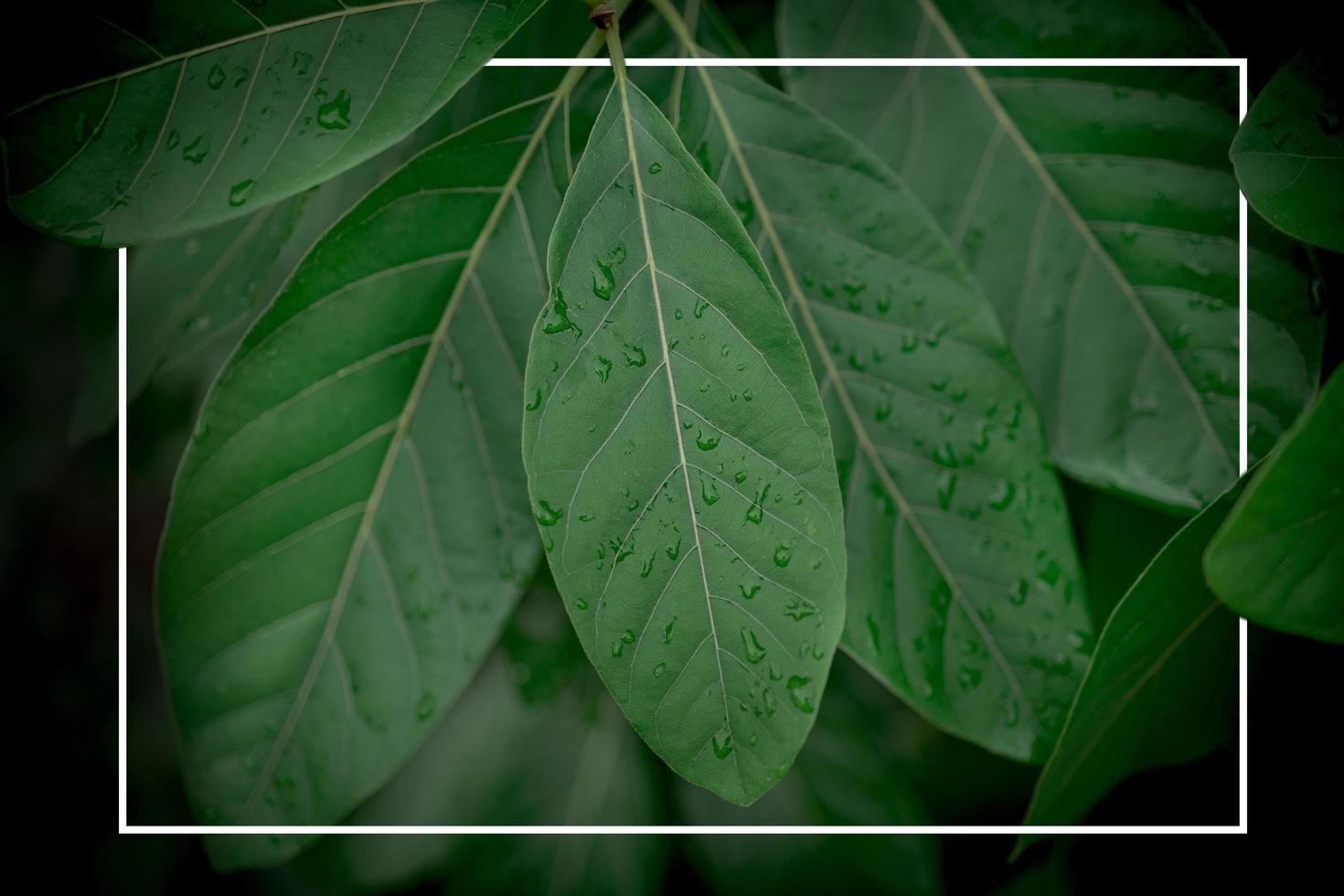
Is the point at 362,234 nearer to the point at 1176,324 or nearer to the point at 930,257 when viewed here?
the point at 930,257

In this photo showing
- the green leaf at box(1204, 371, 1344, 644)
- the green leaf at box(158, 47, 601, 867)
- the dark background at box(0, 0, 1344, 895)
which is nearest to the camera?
the green leaf at box(1204, 371, 1344, 644)

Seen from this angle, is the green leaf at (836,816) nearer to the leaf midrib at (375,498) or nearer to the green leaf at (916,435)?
the green leaf at (916,435)

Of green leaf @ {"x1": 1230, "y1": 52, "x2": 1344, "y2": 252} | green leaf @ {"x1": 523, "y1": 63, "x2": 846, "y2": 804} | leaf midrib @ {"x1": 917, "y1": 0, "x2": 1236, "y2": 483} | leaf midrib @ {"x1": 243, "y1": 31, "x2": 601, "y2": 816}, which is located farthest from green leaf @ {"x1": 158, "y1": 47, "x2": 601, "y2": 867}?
green leaf @ {"x1": 1230, "y1": 52, "x2": 1344, "y2": 252}

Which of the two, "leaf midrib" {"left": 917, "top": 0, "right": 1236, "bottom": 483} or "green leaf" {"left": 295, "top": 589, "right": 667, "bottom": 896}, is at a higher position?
"leaf midrib" {"left": 917, "top": 0, "right": 1236, "bottom": 483}

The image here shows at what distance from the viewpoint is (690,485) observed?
416 millimetres

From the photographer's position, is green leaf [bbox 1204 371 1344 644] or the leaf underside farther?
the leaf underside

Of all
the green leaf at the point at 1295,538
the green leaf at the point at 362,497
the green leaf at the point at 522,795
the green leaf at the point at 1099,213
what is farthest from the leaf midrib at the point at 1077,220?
the green leaf at the point at 522,795

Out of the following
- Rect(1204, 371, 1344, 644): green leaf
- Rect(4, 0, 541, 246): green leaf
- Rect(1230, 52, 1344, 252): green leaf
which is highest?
Rect(4, 0, 541, 246): green leaf

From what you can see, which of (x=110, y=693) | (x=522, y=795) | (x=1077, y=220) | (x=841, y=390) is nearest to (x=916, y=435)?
(x=841, y=390)

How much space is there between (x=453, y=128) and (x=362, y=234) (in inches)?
4.9

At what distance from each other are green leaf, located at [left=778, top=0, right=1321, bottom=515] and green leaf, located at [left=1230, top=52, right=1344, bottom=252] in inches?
2.8

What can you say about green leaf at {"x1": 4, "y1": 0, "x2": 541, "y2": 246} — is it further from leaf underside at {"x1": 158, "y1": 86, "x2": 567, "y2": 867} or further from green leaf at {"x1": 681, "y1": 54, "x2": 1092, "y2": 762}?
green leaf at {"x1": 681, "y1": 54, "x2": 1092, "y2": 762}

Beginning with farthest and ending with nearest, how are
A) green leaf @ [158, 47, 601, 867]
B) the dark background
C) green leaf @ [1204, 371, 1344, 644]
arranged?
the dark background
green leaf @ [158, 47, 601, 867]
green leaf @ [1204, 371, 1344, 644]

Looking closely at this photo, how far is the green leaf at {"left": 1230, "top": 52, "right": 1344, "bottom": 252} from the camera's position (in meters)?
0.44
